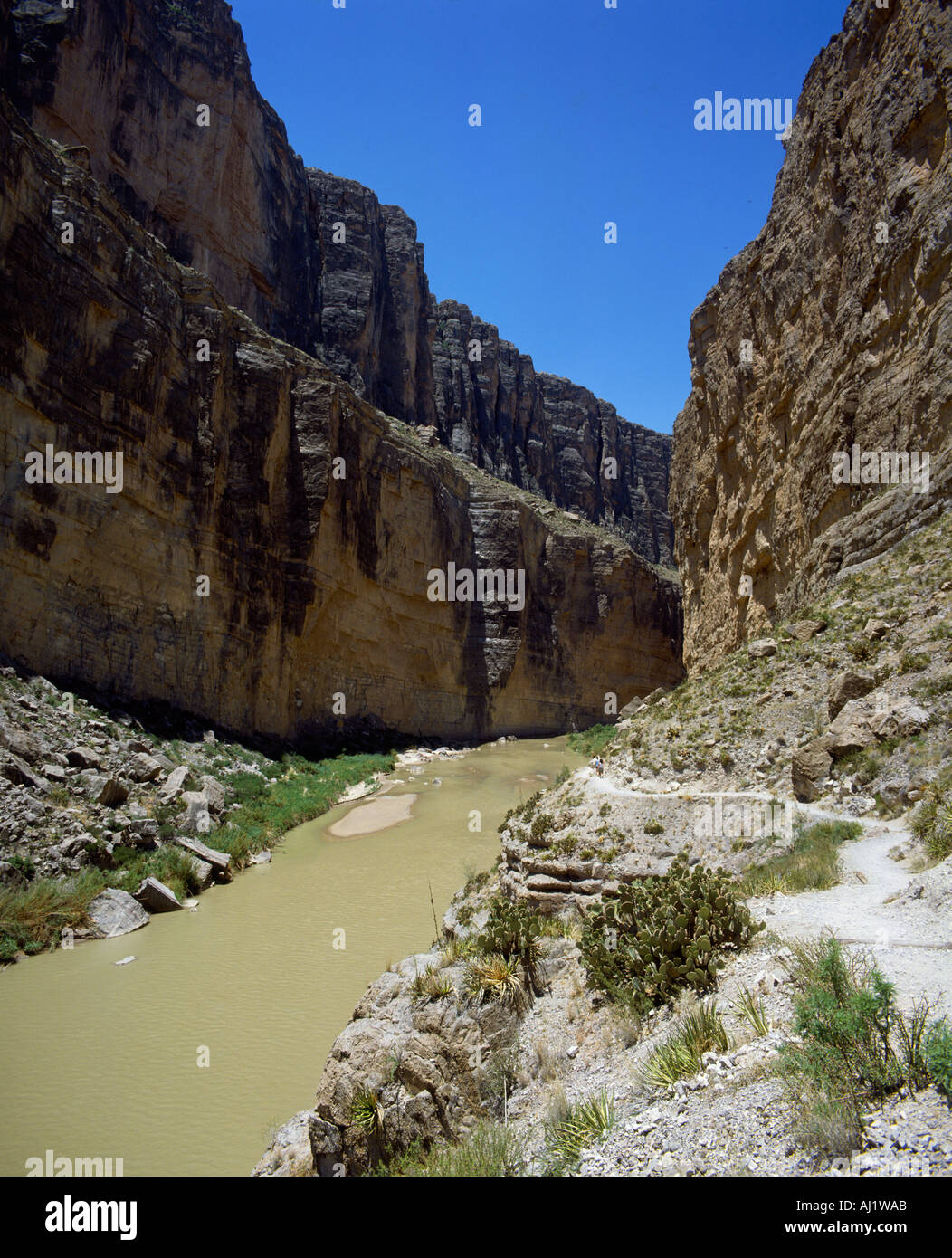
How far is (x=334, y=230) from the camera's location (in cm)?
6825

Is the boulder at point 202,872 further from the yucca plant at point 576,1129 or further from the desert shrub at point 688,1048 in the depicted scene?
the desert shrub at point 688,1048

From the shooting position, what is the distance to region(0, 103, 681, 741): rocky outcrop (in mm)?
21266

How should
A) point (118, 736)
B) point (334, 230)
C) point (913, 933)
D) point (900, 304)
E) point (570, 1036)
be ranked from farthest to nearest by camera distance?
1. point (334, 230)
2. point (118, 736)
3. point (900, 304)
4. point (570, 1036)
5. point (913, 933)

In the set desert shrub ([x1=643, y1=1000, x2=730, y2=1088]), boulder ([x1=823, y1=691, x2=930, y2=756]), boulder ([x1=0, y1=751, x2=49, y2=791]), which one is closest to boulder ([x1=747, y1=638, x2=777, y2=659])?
boulder ([x1=823, y1=691, x2=930, y2=756])

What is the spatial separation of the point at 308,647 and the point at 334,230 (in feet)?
164

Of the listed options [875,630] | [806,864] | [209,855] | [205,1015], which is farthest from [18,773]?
[875,630]

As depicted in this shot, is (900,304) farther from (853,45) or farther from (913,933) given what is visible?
(913,933)

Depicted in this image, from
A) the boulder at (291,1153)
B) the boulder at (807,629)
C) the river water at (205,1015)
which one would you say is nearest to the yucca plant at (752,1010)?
the boulder at (291,1153)

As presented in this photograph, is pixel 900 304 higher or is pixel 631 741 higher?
pixel 900 304

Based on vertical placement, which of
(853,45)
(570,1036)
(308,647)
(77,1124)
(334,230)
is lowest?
(77,1124)

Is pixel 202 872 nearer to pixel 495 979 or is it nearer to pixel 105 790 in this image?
pixel 105 790

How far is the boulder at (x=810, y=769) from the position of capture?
12.7 m

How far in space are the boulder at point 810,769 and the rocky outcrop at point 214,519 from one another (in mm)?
20125
